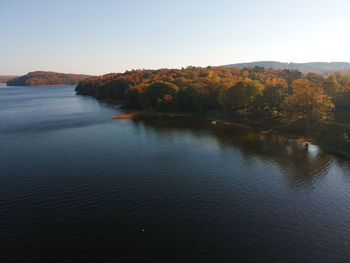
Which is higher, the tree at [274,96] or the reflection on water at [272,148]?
the tree at [274,96]

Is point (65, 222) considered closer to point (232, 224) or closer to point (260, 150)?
point (232, 224)

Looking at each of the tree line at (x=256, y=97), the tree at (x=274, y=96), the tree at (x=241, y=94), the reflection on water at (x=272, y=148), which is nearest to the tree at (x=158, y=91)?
the tree line at (x=256, y=97)

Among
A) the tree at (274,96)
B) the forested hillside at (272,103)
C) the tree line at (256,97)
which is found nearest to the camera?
the forested hillside at (272,103)

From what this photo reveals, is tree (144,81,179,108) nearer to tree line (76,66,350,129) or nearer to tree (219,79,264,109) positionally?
tree line (76,66,350,129)

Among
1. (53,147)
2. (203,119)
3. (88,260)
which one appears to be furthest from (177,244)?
(203,119)

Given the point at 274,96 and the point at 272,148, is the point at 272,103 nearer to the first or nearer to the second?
the point at 274,96

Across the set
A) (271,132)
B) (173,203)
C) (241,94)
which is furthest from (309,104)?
(173,203)

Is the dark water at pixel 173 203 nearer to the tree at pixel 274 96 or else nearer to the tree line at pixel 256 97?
the tree line at pixel 256 97
